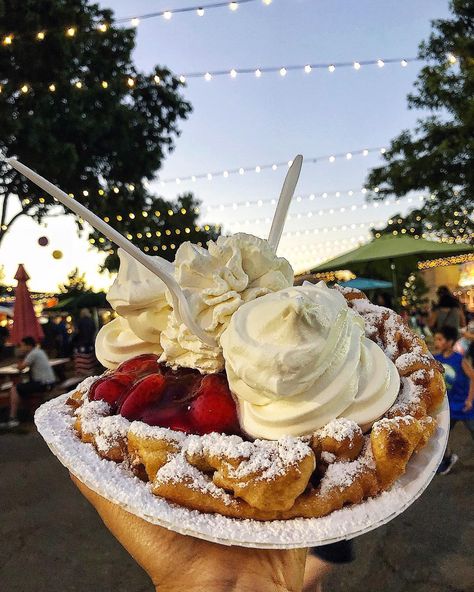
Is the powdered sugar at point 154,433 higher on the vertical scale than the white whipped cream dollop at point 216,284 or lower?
lower

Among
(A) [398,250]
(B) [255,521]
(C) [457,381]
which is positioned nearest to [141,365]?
(B) [255,521]

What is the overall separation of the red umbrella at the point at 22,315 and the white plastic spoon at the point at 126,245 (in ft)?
23.5

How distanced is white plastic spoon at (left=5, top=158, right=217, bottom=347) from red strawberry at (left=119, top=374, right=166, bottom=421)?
160 mm

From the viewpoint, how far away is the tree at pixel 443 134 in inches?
430

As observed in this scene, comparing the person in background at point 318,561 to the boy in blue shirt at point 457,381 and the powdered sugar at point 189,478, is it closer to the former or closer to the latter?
the powdered sugar at point 189,478

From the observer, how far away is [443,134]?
11492 mm

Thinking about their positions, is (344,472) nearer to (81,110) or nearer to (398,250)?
(398,250)

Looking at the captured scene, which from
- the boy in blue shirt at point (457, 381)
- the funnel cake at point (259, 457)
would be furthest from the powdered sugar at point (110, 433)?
the boy in blue shirt at point (457, 381)

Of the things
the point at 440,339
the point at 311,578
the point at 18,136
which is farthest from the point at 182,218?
the point at 311,578

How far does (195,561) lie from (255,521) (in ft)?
0.84

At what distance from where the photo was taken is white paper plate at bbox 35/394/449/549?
91 centimetres

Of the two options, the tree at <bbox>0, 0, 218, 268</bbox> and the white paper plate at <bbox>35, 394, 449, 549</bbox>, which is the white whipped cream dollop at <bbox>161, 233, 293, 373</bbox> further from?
the tree at <bbox>0, 0, 218, 268</bbox>

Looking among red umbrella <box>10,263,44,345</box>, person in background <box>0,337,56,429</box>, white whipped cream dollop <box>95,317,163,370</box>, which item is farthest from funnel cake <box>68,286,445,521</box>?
red umbrella <box>10,263,44,345</box>

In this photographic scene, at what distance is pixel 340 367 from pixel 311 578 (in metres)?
1.17
